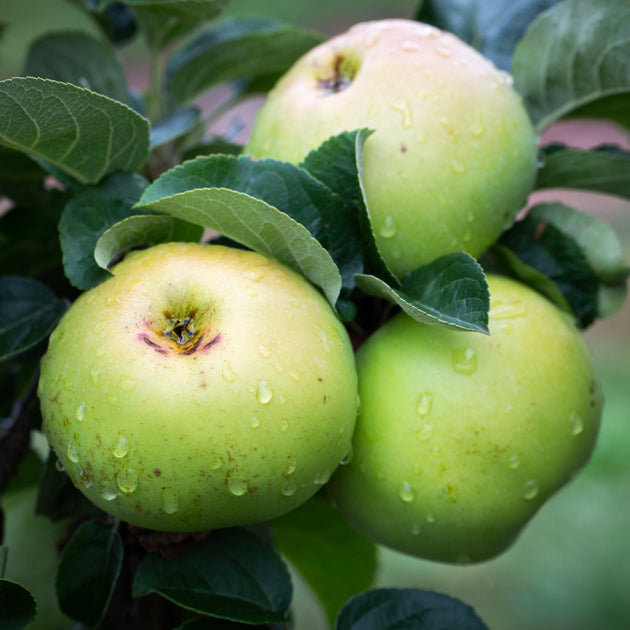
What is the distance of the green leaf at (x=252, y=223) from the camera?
53 centimetres

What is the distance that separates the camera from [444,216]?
24.3 inches

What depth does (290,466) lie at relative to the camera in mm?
513

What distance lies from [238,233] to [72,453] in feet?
0.67

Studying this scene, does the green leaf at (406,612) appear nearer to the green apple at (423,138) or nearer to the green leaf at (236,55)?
the green apple at (423,138)

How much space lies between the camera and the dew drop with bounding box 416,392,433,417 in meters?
0.59

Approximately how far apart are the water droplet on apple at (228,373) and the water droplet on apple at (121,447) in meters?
0.08

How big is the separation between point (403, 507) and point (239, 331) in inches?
8.5

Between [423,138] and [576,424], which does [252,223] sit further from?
[576,424]

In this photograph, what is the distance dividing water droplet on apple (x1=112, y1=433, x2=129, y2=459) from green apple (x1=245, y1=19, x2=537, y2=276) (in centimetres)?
27

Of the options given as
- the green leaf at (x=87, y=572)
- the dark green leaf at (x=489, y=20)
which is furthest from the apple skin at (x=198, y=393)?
the dark green leaf at (x=489, y=20)

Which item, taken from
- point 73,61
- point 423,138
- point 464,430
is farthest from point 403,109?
point 73,61

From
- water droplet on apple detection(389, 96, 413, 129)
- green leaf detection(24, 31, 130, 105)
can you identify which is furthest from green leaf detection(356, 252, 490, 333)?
green leaf detection(24, 31, 130, 105)

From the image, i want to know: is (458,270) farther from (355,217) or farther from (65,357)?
(65,357)

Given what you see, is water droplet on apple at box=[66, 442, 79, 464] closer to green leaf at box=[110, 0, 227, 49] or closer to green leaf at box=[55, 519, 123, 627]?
green leaf at box=[55, 519, 123, 627]
